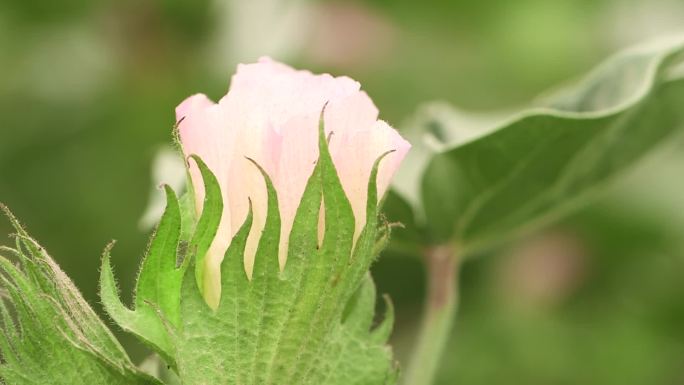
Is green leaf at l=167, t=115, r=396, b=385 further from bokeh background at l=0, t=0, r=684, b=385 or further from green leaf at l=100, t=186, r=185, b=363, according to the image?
bokeh background at l=0, t=0, r=684, b=385

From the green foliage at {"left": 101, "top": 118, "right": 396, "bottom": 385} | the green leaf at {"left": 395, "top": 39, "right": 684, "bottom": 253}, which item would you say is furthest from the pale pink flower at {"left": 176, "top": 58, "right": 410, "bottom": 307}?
the green leaf at {"left": 395, "top": 39, "right": 684, "bottom": 253}

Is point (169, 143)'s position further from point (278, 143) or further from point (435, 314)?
point (278, 143)

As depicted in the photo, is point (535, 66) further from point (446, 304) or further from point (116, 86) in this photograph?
point (446, 304)

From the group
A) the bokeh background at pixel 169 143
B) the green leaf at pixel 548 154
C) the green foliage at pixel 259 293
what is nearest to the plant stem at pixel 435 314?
the green leaf at pixel 548 154

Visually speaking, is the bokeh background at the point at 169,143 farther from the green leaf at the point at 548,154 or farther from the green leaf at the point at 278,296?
the green leaf at the point at 278,296

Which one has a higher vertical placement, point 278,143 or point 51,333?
point 278,143

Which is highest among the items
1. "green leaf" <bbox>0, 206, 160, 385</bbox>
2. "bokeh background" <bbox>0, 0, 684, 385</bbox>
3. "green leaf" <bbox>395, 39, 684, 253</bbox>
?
"bokeh background" <bbox>0, 0, 684, 385</bbox>

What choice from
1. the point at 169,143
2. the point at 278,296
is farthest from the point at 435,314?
the point at 169,143
